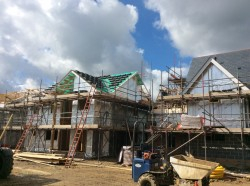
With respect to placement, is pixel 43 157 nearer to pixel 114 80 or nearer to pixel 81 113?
pixel 81 113

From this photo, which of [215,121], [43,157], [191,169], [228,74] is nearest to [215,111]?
[215,121]

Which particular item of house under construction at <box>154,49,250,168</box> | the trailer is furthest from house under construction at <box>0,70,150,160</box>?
the trailer

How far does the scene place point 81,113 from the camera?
21.8 meters

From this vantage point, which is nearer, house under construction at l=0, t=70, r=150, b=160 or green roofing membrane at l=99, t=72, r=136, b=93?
house under construction at l=0, t=70, r=150, b=160

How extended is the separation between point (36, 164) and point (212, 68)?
1372 cm

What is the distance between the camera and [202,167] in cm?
880

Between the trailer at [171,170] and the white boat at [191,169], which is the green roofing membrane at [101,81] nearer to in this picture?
the trailer at [171,170]

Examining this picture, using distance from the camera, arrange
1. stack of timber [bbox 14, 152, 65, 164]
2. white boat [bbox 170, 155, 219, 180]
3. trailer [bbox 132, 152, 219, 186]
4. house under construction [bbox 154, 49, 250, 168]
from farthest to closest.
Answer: stack of timber [bbox 14, 152, 65, 164] → house under construction [bbox 154, 49, 250, 168] → trailer [bbox 132, 152, 219, 186] → white boat [bbox 170, 155, 219, 180]

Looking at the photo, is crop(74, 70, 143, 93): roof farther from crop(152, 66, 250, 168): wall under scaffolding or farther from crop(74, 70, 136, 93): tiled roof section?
crop(152, 66, 250, 168): wall under scaffolding

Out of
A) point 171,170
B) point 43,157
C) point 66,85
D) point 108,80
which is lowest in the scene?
point 43,157

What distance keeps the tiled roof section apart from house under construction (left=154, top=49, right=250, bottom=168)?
5029mm

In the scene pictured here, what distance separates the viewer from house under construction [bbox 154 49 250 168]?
16.6 metres

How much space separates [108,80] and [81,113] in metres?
5.35

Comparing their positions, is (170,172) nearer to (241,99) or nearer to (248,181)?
(248,181)
